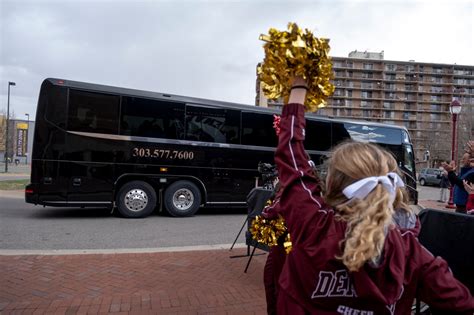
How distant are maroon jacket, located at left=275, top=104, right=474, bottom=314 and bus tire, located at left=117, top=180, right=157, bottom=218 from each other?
341 inches

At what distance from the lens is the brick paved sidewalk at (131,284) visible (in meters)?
→ 3.68

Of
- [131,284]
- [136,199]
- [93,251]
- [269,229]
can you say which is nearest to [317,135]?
[136,199]

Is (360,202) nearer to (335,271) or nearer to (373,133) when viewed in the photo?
(335,271)

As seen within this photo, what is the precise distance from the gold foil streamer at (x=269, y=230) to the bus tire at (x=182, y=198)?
7.04 meters

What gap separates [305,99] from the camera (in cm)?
167

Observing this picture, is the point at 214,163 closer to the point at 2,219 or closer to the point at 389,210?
the point at 2,219

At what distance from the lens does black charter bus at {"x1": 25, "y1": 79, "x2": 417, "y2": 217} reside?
8805 mm

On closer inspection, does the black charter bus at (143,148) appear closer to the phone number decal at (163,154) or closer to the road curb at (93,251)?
the phone number decal at (163,154)

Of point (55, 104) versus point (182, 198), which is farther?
point (182, 198)

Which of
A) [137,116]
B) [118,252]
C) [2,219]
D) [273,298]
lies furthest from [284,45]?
[2,219]

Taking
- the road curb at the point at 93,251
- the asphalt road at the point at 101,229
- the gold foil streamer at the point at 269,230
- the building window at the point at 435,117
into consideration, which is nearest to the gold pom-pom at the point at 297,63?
the gold foil streamer at the point at 269,230

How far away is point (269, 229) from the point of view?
3.14 meters

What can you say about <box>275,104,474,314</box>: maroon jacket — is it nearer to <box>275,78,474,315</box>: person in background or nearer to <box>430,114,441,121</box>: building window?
<box>275,78,474,315</box>: person in background

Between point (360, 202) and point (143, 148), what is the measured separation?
8879 millimetres
